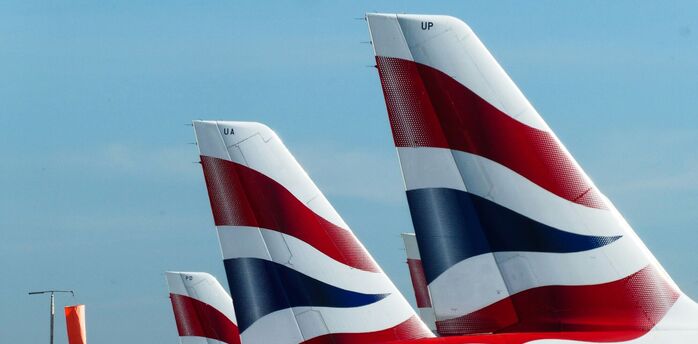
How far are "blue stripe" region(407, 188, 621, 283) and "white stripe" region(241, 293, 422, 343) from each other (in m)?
7.94

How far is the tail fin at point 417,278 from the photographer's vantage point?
3359cm

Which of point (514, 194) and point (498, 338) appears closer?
point (498, 338)

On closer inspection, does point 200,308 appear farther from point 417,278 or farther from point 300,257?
point 300,257

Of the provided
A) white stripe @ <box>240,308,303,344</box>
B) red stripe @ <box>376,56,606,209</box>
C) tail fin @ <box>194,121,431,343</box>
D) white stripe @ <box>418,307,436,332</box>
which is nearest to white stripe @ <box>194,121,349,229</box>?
tail fin @ <box>194,121,431,343</box>

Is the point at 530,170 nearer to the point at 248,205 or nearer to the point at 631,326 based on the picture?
the point at 631,326

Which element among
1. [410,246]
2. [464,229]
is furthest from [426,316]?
[464,229]

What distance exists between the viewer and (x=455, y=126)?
16234mm

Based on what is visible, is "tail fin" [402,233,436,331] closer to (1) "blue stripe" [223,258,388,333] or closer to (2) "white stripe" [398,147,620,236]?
(1) "blue stripe" [223,258,388,333]

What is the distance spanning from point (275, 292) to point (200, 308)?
16248 mm

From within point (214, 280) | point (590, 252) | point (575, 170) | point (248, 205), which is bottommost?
point (590, 252)

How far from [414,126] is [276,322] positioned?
8.64 meters

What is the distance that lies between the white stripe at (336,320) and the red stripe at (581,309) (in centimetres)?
822

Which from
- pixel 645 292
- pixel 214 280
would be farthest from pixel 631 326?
pixel 214 280

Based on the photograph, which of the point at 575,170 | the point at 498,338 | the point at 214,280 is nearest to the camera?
the point at 498,338
